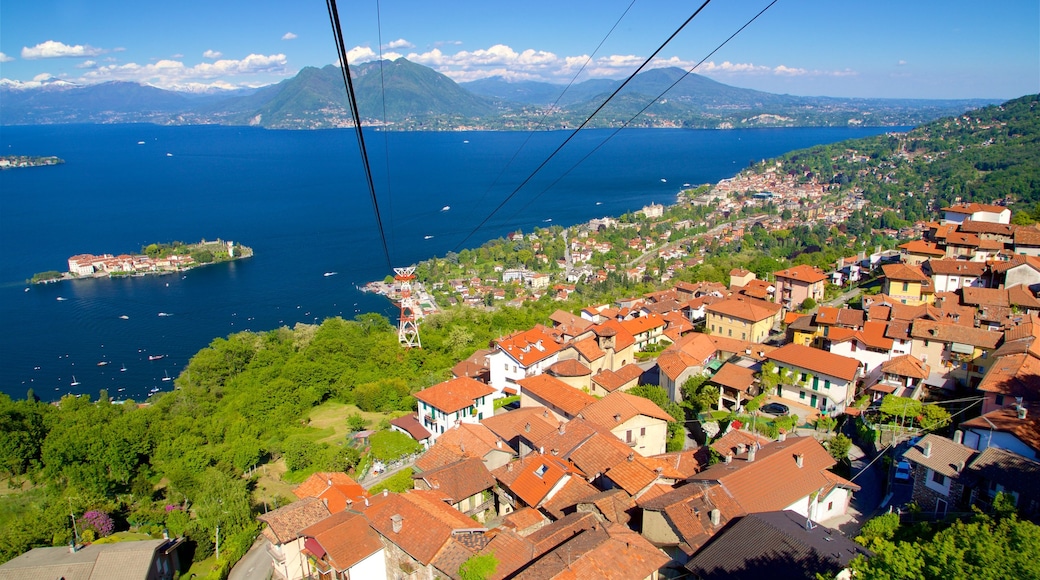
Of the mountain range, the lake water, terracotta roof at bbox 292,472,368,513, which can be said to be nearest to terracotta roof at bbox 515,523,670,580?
terracotta roof at bbox 292,472,368,513

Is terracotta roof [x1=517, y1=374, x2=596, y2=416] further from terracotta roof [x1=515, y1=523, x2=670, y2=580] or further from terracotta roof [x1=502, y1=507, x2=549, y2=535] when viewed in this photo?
terracotta roof [x1=515, y1=523, x2=670, y2=580]

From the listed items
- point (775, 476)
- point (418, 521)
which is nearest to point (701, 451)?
point (775, 476)

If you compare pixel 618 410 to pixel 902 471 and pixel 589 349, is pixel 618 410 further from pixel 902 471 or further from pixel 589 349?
pixel 589 349

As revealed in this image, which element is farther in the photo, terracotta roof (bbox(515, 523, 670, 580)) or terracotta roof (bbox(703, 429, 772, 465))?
terracotta roof (bbox(703, 429, 772, 465))

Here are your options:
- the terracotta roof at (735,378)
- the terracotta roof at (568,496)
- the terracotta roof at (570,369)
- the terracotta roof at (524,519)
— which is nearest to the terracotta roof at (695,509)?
the terracotta roof at (568,496)

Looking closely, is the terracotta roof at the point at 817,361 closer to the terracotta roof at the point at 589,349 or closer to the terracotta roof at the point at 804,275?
the terracotta roof at the point at 589,349

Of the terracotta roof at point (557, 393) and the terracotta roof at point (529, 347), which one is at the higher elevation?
the terracotta roof at point (557, 393)
